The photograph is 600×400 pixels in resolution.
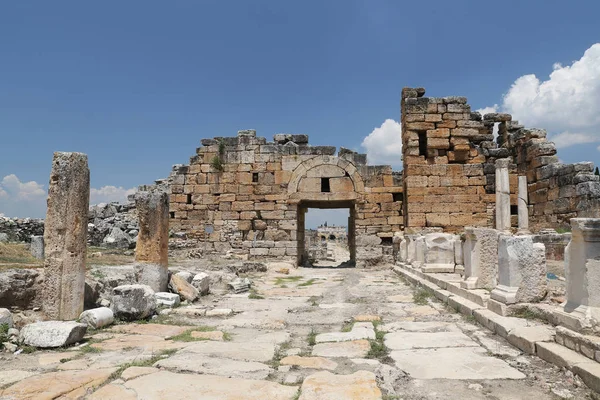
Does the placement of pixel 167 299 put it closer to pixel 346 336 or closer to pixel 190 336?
pixel 190 336

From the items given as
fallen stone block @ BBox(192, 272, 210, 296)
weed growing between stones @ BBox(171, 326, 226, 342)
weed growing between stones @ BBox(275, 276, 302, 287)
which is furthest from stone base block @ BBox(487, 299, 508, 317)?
weed growing between stones @ BBox(275, 276, 302, 287)

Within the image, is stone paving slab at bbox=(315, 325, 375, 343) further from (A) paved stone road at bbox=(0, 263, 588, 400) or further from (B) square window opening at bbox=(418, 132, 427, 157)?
(B) square window opening at bbox=(418, 132, 427, 157)

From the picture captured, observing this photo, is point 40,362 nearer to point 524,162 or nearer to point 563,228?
point 563,228

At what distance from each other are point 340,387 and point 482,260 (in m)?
4.21

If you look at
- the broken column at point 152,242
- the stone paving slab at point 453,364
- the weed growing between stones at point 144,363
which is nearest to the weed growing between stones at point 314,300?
the broken column at point 152,242

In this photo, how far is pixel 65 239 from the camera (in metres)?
5.50

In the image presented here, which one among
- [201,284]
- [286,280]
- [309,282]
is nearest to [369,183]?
[286,280]

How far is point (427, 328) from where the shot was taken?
17.2 ft

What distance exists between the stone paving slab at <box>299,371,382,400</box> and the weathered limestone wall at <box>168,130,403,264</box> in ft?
38.8

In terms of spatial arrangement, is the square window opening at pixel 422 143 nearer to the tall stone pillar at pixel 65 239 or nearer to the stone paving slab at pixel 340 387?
the tall stone pillar at pixel 65 239

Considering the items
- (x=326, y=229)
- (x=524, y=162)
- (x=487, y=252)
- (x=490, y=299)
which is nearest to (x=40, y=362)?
(x=490, y=299)

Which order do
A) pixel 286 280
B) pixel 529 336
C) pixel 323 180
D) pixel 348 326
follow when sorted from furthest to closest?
1. pixel 323 180
2. pixel 286 280
3. pixel 348 326
4. pixel 529 336

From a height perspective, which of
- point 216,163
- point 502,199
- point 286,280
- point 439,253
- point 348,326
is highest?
point 216,163

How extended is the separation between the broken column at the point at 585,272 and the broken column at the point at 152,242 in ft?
19.1
